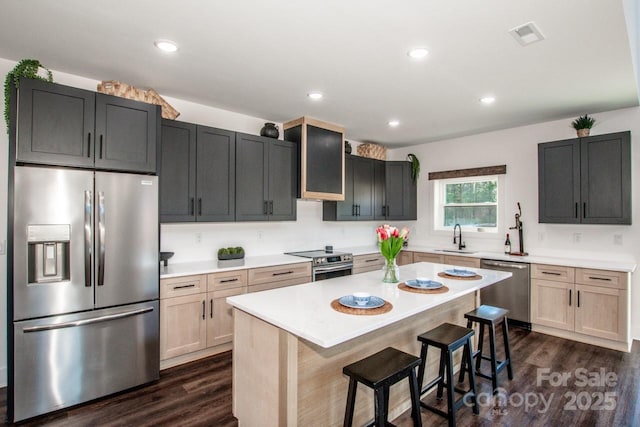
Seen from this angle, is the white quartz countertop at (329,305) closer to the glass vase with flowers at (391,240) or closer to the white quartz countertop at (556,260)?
the glass vase with flowers at (391,240)

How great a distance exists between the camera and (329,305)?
201 centimetres

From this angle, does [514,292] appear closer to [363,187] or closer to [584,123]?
[584,123]

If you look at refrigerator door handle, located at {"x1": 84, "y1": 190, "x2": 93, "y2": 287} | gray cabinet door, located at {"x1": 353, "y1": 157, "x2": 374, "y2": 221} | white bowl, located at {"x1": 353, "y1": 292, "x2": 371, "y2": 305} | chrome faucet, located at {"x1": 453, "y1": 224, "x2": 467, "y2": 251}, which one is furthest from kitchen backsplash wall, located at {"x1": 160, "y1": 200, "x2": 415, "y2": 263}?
white bowl, located at {"x1": 353, "y1": 292, "x2": 371, "y2": 305}

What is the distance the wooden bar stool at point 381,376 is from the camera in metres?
1.69

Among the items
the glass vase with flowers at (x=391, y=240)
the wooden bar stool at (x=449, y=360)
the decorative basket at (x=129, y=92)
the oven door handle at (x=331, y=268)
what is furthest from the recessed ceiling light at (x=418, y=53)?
the oven door handle at (x=331, y=268)

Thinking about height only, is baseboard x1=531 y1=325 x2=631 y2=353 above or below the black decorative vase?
below

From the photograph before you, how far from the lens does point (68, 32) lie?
2275 mm

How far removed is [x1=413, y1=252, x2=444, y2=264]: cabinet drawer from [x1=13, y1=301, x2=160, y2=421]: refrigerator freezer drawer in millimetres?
3749

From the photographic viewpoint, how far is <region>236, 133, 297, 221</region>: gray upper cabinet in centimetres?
376

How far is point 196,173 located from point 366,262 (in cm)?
273

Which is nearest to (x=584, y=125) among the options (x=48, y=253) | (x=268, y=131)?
(x=268, y=131)

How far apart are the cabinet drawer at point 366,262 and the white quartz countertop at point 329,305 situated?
5.81 feet

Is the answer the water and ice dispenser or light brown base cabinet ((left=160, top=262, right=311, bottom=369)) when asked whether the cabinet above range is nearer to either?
light brown base cabinet ((left=160, top=262, right=311, bottom=369))

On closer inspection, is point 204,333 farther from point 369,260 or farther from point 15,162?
point 369,260
